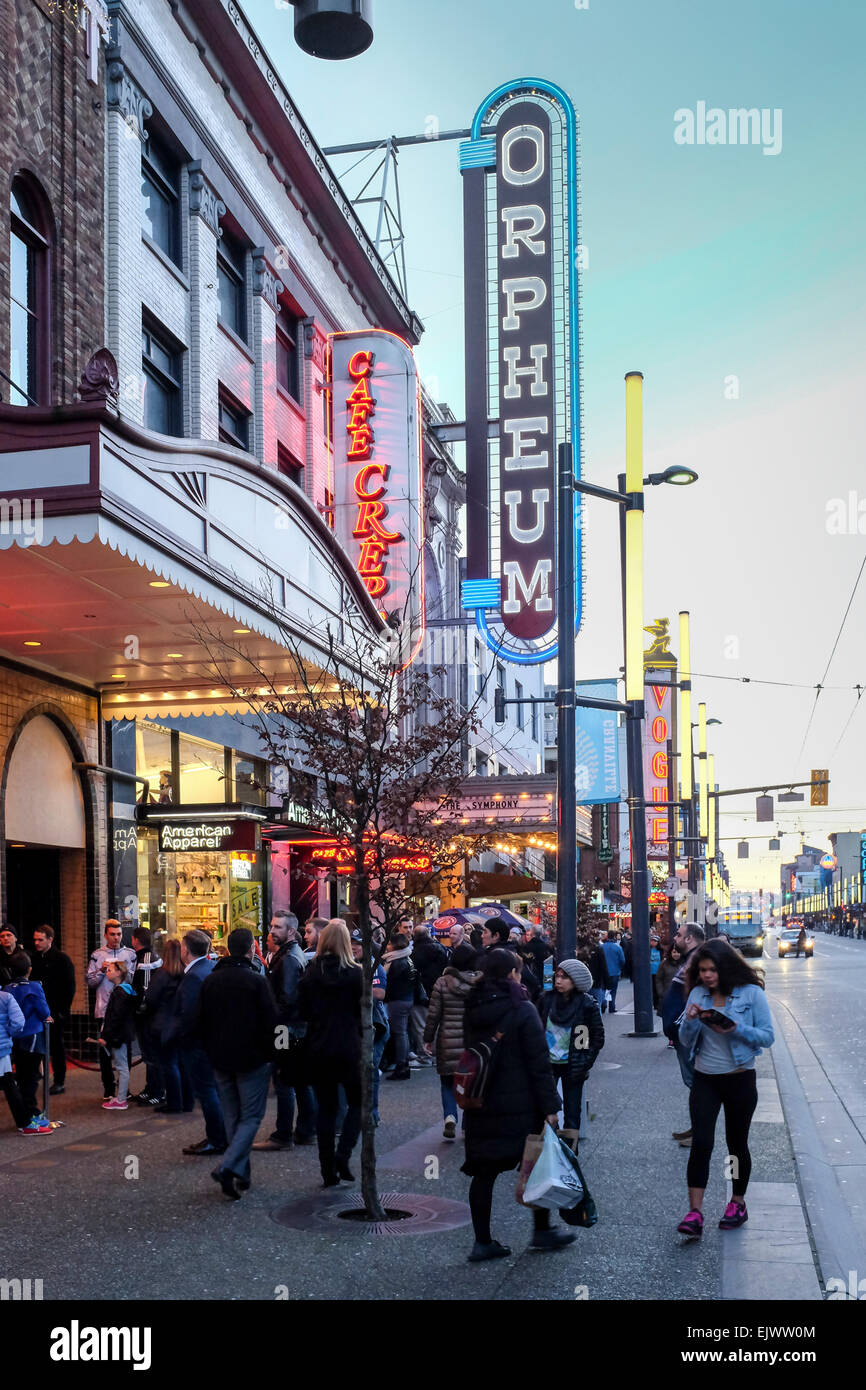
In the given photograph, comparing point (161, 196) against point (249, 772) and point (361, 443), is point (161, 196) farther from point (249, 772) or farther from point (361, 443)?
point (249, 772)

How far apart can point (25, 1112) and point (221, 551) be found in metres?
5.65

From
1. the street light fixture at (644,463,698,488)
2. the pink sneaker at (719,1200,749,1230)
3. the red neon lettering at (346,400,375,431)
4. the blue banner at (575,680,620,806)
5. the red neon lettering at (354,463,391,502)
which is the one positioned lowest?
the pink sneaker at (719,1200,749,1230)

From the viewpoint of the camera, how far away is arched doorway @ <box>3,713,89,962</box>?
16578 mm

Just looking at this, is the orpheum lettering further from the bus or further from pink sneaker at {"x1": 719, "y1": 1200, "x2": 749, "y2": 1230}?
the bus

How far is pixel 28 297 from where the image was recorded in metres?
16.8

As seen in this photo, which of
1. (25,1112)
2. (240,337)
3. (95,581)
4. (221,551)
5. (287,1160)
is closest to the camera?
(287,1160)

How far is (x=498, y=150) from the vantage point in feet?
94.6

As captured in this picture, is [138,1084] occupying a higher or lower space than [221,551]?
lower

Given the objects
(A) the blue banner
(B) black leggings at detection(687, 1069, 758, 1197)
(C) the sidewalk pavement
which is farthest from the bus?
(B) black leggings at detection(687, 1069, 758, 1197)

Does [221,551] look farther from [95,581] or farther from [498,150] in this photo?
[498,150]

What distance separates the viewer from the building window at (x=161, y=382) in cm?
2019

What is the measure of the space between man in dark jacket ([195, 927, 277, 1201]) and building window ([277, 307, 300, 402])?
1867 cm

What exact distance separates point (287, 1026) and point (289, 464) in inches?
663

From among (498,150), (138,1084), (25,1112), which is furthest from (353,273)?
(25,1112)
